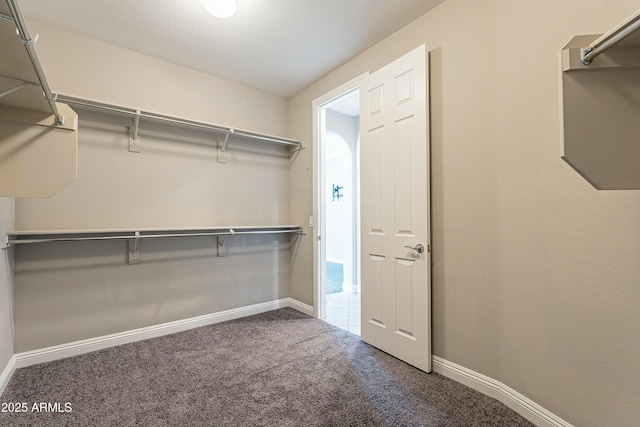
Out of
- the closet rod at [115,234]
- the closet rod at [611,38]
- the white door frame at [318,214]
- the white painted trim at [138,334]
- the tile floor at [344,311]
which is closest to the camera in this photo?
the closet rod at [611,38]

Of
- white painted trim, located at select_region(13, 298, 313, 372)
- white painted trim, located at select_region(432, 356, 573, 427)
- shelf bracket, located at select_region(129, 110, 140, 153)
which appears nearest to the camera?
white painted trim, located at select_region(432, 356, 573, 427)

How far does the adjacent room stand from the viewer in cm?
128

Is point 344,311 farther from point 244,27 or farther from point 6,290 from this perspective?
point 244,27

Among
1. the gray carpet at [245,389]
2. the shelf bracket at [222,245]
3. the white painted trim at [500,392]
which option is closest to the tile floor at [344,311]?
the gray carpet at [245,389]

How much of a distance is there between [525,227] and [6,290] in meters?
3.28

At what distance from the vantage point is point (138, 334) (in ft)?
8.36

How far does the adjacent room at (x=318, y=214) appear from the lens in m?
1.28

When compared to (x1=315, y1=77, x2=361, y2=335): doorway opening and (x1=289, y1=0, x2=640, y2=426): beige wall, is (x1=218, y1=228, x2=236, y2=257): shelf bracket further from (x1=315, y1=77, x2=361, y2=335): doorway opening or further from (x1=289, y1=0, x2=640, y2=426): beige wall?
(x1=289, y1=0, x2=640, y2=426): beige wall

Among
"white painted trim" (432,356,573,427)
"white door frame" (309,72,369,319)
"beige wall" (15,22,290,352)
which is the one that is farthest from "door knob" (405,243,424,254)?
"beige wall" (15,22,290,352)

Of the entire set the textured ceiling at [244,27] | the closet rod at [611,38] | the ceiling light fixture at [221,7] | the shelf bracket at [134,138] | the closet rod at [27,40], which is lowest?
the closet rod at [611,38]

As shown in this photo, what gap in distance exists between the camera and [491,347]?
175cm

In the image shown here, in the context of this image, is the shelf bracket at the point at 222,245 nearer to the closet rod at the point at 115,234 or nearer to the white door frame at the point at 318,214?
the closet rod at the point at 115,234

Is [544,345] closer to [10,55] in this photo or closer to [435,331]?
[435,331]

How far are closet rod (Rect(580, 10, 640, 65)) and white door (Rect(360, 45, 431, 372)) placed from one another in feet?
3.75
